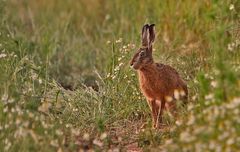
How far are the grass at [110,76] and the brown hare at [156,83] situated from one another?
0.16m

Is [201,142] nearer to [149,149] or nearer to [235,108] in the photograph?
[235,108]

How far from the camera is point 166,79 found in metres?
8.80

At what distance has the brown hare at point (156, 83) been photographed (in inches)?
345

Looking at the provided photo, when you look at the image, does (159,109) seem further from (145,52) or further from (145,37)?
(145,37)

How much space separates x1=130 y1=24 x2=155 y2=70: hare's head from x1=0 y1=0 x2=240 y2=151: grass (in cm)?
45

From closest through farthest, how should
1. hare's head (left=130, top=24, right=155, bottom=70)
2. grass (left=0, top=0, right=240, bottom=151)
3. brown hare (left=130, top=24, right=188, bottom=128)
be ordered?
grass (left=0, top=0, right=240, bottom=151)
hare's head (left=130, top=24, right=155, bottom=70)
brown hare (left=130, top=24, right=188, bottom=128)

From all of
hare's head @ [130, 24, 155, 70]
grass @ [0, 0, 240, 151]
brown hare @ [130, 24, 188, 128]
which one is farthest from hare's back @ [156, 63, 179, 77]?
grass @ [0, 0, 240, 151]

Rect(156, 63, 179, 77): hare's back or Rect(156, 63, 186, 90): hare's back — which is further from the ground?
Rect(156, 63, 179, 77): hare's back

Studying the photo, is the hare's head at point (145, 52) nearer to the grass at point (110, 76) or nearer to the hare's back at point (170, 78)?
the hare's back at point (170, 78)

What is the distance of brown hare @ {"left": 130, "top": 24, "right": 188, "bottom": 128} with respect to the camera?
877 centimetres

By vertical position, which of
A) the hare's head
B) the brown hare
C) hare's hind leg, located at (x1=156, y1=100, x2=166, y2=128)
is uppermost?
the hare's head

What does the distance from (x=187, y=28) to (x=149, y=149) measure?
13.0 ft

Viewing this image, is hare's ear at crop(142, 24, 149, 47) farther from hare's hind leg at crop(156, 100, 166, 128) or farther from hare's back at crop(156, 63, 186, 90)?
hare's hind leg at crop(156, 100, 166, 128)

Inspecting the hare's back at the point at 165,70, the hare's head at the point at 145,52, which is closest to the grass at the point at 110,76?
the hare's back at the point at 165,70
